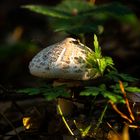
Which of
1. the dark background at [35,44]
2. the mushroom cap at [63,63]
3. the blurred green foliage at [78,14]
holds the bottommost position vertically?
the dark background at [35,44]

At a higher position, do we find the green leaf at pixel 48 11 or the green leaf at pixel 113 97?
the green leaf at pixel 113 97

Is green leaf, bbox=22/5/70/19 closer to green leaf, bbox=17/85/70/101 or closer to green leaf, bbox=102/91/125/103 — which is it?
green leaf, bbox=17/85/70/101

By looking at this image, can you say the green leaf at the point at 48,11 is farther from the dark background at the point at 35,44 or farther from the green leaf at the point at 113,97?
the green leaf at the point at 113,97

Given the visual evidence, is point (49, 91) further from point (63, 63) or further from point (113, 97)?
point (113, 97)

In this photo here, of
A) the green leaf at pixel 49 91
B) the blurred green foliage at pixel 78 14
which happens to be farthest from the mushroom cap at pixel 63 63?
the blurred green foliage at pixel 78 14

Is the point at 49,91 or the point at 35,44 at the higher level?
the point at 49,91

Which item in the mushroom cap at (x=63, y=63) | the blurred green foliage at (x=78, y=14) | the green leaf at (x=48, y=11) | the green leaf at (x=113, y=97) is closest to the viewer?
the green leaf at (x=113, y=97)

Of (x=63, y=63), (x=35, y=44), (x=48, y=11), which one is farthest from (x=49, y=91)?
(x=35, y=44)

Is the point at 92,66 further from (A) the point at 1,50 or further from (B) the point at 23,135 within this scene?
(A) the point at 1,50
